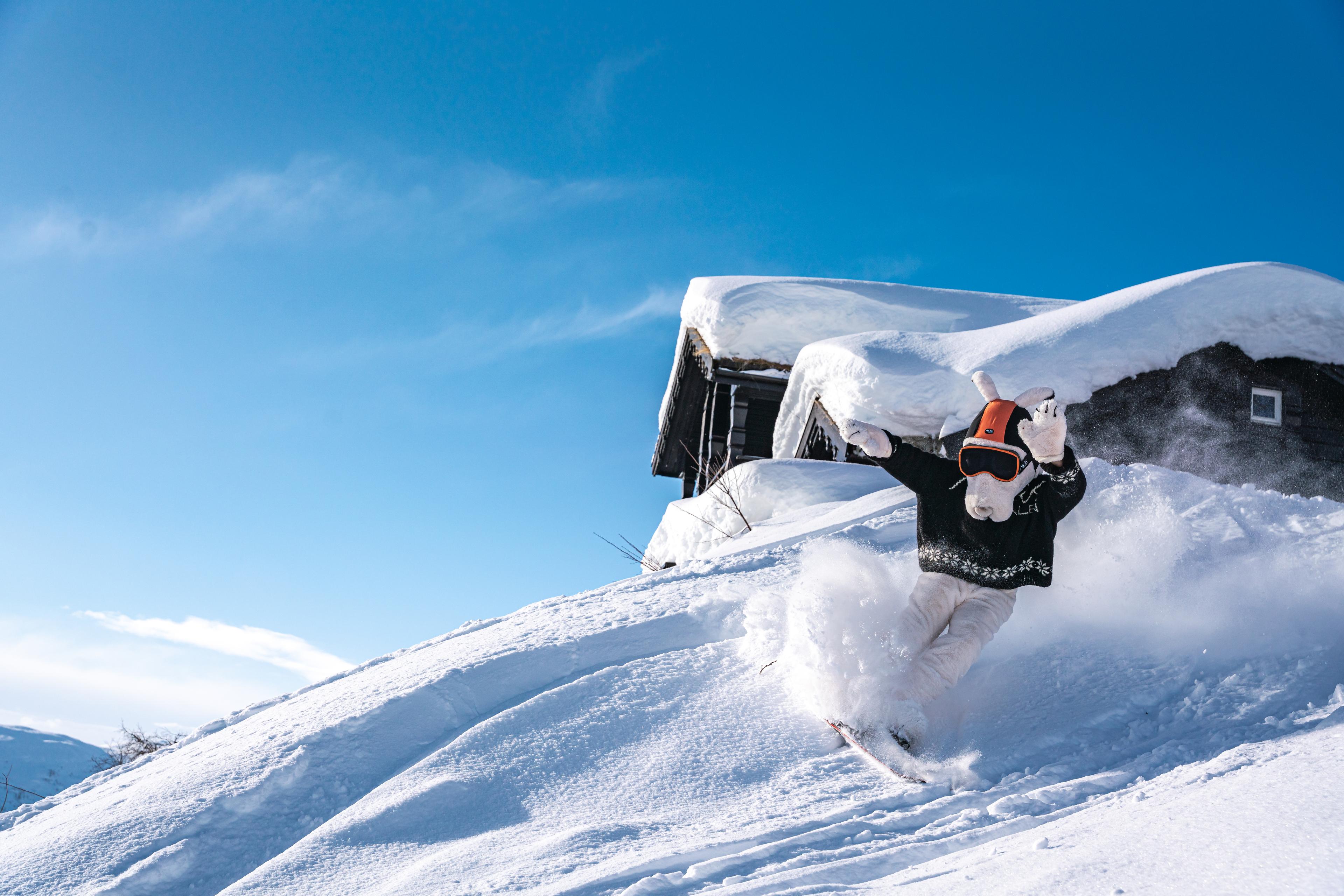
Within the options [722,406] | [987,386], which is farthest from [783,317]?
[987,386]

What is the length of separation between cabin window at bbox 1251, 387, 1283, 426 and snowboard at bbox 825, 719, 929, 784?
804cm

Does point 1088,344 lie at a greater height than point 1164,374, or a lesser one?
greater

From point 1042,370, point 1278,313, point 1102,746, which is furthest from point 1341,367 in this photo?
point 1102,746

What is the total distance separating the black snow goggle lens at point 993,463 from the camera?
3.53m

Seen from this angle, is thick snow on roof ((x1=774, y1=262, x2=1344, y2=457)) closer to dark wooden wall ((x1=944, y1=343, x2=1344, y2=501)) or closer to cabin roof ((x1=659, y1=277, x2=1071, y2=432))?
dark wooden wall ((x1=944, y1=343, x2=1344, y2=501))

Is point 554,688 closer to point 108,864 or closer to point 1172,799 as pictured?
point 108,864

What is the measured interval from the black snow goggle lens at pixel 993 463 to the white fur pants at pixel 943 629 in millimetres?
467

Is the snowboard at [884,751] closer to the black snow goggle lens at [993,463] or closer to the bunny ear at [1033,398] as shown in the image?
the black snow goggle lens at [993,463]

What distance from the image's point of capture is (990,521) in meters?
3.59

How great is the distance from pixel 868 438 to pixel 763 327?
7.87 metres

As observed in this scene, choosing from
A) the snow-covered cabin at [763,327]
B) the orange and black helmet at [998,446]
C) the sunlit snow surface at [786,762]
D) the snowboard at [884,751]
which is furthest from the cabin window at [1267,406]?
the snowboard at [884,751]

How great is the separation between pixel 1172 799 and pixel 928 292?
1268cm

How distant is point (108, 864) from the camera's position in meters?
2.59

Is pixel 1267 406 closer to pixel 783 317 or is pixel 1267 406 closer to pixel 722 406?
pixel 783 317
